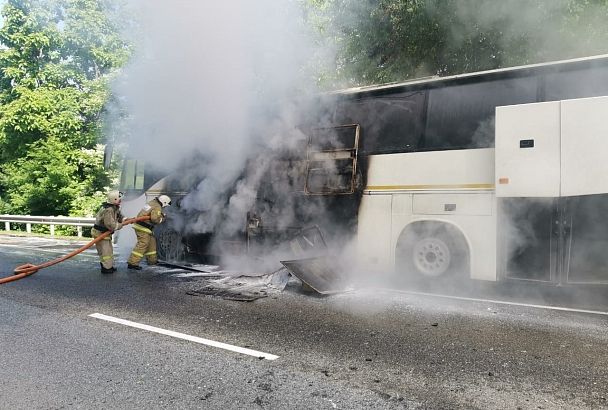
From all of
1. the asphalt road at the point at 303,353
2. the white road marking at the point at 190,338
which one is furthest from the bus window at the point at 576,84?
the white road marking at the point at 190,338

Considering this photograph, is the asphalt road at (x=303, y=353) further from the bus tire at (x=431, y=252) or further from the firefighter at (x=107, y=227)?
the firefighter at (x=107, y=227)

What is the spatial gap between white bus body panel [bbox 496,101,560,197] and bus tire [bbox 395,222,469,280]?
90 centimetres

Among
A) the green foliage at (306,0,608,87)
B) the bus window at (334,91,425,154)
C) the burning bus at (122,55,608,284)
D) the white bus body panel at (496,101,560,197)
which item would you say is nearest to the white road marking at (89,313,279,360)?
the burning bus at (122,55,608,284)

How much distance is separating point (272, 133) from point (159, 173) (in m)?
2.67

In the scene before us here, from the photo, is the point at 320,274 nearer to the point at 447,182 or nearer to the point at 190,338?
the point at 447,182

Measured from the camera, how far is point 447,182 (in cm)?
609

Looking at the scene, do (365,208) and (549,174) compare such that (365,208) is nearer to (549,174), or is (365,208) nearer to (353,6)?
(549,174)

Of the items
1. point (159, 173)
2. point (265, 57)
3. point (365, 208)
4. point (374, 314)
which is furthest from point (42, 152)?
point (374, 314)

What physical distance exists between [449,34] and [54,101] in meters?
15.0

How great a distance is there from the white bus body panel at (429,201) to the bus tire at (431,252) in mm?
98

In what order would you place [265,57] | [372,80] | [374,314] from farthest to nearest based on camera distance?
[372,80]
[265,57]
[374,314]

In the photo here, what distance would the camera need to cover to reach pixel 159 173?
8.73 metres

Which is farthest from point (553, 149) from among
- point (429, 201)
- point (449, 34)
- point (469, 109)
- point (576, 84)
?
point (449, 34)

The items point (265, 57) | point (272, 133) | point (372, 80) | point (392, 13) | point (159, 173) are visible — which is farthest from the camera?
point (372, 80)
